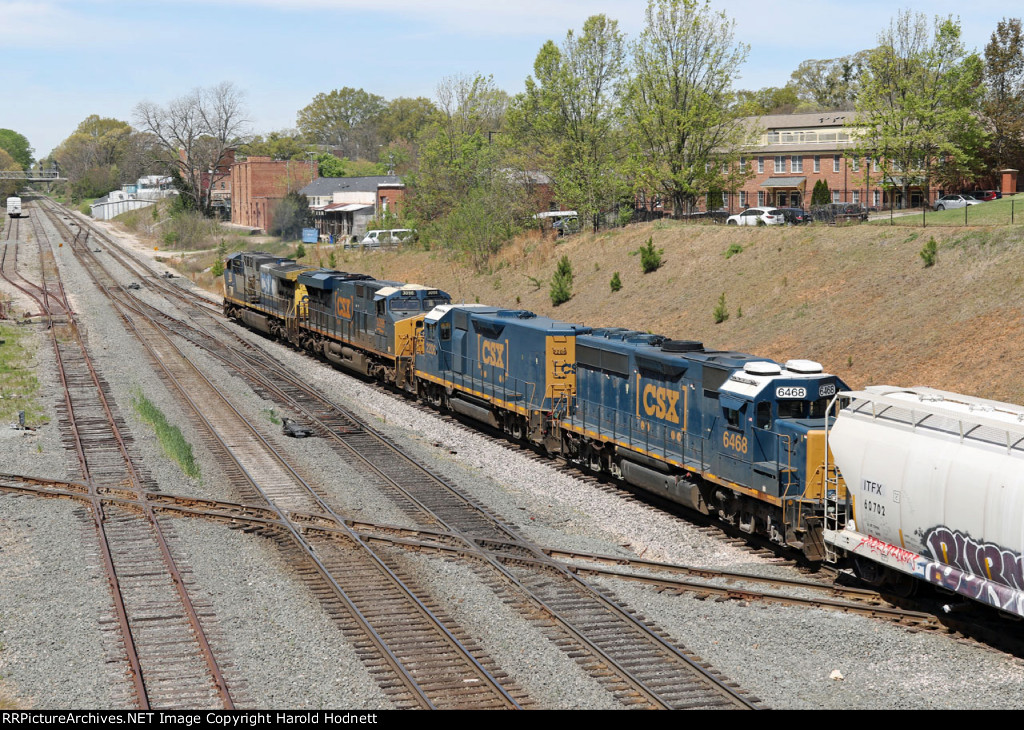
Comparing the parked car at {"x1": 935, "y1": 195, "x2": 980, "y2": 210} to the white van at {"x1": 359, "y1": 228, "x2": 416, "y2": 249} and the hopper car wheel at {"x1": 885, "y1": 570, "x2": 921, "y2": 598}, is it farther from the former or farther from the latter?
the hopper car wheel at {"x1": 885, "y1": 570, "x2": 921, "y2": 598}

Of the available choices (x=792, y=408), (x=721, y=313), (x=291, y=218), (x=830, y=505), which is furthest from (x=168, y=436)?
(x=291, y=218)

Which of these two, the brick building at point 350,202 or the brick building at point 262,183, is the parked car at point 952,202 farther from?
the brick building at point 262,183

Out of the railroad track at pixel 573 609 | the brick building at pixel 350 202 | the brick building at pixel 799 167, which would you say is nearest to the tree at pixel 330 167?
the brick building at pixel 350 202

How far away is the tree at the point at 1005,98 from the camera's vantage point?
2518 inches

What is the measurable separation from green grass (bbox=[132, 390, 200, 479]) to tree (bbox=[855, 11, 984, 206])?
1511 inches

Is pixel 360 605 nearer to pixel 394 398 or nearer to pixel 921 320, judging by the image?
pixel 394 398

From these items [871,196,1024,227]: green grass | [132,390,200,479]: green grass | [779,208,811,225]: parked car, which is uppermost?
[779,208,811,225]: parked car

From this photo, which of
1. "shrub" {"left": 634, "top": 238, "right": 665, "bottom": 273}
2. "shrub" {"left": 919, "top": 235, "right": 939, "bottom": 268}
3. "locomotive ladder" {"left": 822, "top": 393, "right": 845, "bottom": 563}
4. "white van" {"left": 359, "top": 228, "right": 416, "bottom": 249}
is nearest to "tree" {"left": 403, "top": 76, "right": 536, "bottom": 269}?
"white van" {"left": 359, "top": 228, "right": 416, "bottom": 249}

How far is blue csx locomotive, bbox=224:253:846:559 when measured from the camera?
18156 millimetres

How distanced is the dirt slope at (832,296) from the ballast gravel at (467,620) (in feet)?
39.9

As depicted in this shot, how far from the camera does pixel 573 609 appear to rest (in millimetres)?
16000

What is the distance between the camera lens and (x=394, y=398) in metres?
35.3

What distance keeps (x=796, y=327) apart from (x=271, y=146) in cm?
14232

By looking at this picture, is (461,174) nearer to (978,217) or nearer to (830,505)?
(978,217)
